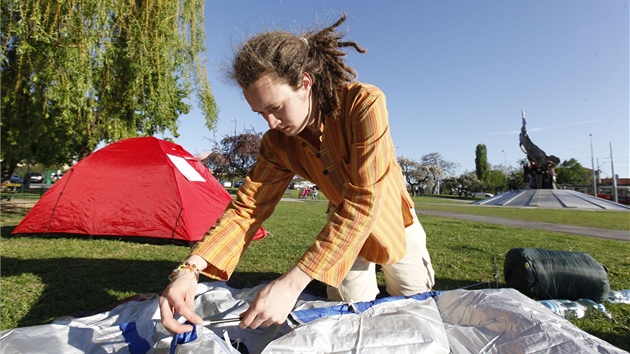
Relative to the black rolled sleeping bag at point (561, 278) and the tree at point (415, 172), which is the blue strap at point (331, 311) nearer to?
the black rolled sleeping bag at point (561, 278)

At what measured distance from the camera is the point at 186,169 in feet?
19.4

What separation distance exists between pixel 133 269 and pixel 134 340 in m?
2.38

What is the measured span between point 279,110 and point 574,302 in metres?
2.63

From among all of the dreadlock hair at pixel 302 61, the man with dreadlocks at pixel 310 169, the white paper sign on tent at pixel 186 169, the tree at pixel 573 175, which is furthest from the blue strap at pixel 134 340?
the tree at pixel 573 175

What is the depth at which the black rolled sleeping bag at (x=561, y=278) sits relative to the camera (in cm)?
277

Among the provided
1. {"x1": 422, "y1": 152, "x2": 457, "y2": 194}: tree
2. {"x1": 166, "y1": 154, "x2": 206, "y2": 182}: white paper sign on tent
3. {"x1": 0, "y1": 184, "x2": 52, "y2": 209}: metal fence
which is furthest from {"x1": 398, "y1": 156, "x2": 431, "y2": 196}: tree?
{"x1": 166, "y1": 154, "x2": 206, "y2": 182}: white paper sign on tent

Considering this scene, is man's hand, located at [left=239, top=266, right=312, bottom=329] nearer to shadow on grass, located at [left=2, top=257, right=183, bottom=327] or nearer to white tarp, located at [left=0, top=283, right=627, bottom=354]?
white tarp, located at [left=0, top=283, right=627, bottom=354]

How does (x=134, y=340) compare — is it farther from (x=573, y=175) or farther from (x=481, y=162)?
(x=573, y=175)

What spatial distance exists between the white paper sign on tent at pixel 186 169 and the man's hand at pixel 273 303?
16.0 feet

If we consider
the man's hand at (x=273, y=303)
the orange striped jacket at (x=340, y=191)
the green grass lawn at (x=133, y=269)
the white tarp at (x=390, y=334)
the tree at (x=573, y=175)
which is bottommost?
the green grass lawn at (x=133, y=269)

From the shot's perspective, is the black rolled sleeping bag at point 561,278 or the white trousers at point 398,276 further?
the black rolled sleeping bag at point 561,278

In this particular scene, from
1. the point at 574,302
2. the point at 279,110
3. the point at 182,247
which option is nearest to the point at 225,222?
the point at 279,110

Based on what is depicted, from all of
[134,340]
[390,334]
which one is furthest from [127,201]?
[390,334]

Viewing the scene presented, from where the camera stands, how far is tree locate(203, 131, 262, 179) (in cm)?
3094
